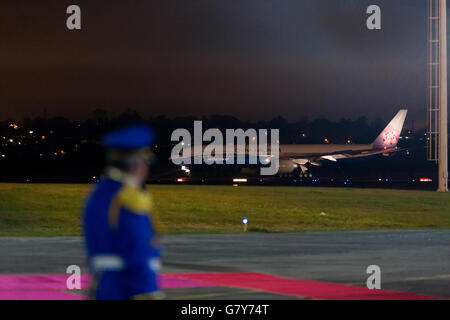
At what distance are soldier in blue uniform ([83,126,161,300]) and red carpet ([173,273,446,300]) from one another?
24.9ft

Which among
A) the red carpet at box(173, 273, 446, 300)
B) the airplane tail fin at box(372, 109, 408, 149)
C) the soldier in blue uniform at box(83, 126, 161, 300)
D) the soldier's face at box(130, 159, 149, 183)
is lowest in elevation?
the red carpet at box(173, 273, 446, 300)

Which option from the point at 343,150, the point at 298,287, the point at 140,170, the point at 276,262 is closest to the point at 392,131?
the point at 343,150

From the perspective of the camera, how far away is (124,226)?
17.1 ft

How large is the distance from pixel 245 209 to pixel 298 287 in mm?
25385

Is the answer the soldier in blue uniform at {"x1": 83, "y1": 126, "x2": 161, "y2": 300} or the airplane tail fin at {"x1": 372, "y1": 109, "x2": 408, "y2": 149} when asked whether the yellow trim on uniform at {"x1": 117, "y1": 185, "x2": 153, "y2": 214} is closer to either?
the soldier in blue uniform at {"x1": 83, "y1": 126, "x2": 161, "y2": 300}

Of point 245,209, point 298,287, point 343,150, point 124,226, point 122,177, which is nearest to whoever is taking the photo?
point 124,226

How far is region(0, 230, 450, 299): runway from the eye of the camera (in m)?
13.9

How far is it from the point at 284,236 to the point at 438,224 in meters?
13.8

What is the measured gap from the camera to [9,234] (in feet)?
95.0

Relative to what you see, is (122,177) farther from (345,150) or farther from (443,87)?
(345,150)

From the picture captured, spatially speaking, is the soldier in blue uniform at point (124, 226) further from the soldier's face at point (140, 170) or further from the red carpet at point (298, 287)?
the red carpet at point (298, 287)

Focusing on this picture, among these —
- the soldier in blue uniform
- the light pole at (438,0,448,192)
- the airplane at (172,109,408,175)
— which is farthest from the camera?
the airplane at (172,109,408,175)

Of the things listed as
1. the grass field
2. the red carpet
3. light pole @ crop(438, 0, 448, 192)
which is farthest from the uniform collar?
light pole @ crop(438, 0, 448, 192)

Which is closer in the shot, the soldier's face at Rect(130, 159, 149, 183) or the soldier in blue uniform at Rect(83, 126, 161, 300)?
the soldier in blue uniform at Rect(83, 126, 161, 300)
